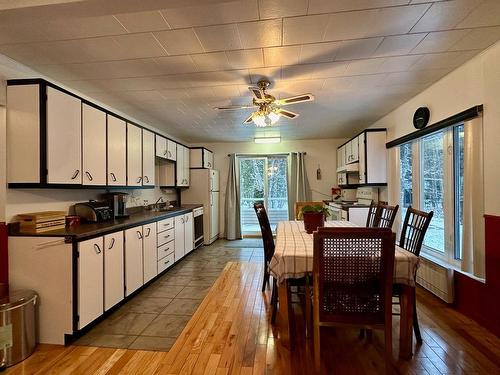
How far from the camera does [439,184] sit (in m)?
2.98

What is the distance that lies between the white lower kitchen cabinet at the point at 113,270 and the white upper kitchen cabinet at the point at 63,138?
65 cm

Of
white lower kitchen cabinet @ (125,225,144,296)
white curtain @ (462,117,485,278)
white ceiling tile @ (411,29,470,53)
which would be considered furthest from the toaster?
white curtain @ (462,117,485,278)

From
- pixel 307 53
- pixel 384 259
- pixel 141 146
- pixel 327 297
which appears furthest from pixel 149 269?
pixel 307 53

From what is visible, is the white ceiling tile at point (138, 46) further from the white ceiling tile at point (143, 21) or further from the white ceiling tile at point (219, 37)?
the white ceiling tile at point (219, 37)

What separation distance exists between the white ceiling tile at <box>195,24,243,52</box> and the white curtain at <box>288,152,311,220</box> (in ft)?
13.3

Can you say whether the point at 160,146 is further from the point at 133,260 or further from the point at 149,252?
the point at 133,260

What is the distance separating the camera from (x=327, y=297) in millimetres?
1622

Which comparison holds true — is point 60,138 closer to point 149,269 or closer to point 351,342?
point 149,269

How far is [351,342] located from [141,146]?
11.0ft

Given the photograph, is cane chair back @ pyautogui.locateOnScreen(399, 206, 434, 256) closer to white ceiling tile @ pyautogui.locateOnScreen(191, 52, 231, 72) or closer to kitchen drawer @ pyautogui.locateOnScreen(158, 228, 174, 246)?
white ceiling tile @ pyautogui.locateOnScreen(191, 52, 231, 72)

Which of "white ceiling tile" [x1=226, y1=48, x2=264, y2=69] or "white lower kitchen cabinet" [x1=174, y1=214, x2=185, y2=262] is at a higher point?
"white ceiling tile" [x1=226, y1=48, x2=264, y2=69]

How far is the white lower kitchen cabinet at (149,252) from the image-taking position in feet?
10.1

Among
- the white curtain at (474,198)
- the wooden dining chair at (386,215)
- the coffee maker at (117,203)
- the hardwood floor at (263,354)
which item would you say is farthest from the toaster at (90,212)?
the white curtain at (474,198)

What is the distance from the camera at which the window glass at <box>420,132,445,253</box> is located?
2953 millimetres
